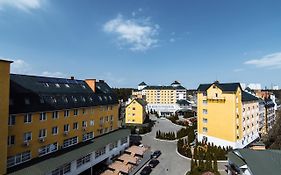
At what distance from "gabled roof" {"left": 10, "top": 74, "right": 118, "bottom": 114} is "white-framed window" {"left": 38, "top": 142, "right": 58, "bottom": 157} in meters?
4.46

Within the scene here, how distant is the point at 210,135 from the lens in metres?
45.2

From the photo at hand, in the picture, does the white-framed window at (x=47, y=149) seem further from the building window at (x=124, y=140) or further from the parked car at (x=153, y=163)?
the parked car at (x=153, y=163)

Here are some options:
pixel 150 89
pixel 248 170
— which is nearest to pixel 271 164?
pixel 248 170

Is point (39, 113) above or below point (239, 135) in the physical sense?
above

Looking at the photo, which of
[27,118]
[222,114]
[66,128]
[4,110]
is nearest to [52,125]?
[66,128]

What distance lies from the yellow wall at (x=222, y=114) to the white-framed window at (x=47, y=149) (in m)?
31.7

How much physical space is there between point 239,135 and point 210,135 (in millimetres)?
5648

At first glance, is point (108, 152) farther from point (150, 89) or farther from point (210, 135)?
point (150, 89)

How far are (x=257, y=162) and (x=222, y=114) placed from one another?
23.4 m

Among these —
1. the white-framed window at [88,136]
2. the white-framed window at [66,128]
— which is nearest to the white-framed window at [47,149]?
the white-framed window at [66,128]

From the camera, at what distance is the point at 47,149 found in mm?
25516

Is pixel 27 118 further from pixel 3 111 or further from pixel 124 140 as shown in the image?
pixel 124 140

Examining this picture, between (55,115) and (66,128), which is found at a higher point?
(55,115)

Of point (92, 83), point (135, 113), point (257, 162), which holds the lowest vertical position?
point (257, 162)
